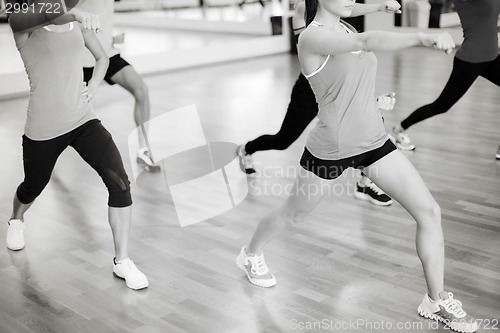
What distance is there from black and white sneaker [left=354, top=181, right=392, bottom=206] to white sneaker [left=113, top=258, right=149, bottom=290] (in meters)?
1.56

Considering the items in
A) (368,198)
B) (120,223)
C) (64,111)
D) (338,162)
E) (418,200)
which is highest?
(64,111)

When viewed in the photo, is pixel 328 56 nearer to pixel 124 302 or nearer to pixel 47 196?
pixel 124 302

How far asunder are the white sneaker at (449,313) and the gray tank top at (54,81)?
1.66 metres

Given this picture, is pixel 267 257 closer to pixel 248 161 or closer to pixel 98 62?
pixel 98 62

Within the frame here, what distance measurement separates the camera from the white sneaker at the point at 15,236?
355 cm

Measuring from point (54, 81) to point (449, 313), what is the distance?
187 centimetres

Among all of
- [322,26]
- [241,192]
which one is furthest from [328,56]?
[241,192]

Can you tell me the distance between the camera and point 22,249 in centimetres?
358

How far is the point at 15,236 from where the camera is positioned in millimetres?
3553

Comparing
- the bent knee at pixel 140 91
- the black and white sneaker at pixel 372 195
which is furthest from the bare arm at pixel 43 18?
the black and white sneaker at pixel 372 195

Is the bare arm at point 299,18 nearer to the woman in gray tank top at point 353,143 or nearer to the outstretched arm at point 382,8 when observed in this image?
Answer: the outstretched arm at point 382,8

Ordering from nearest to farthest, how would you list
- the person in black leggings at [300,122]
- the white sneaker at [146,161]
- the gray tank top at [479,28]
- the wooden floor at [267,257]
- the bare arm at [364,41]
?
1. the bare arm at [364,41]
2. the wooden floor at [267,257]
3. the person in black leggings at [300,122]
4. the gray tank top at [479,28]
5. the white sneaker at [146,161]

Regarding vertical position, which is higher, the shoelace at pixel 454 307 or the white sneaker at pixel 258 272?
the shoelace at pixel 454 307

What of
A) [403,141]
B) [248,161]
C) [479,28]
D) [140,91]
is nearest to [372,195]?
[248,161]
